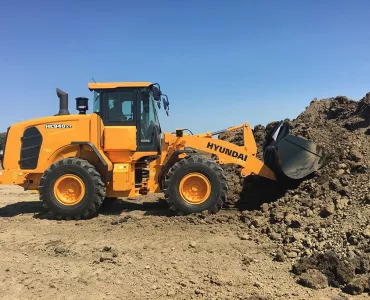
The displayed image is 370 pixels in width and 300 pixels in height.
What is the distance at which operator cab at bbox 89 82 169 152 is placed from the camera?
813cm

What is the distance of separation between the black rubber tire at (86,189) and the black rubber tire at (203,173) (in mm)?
1319

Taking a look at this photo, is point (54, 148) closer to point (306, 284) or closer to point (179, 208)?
point (179, 208)

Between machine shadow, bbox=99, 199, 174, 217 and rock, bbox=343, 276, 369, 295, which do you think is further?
machine shadow, bbox=99, 199, 174, 217

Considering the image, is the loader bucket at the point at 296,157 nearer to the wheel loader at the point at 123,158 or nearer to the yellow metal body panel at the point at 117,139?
the wheel loader at the point at 123,158

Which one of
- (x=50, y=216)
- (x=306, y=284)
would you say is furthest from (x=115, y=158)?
(x=306, y=284)

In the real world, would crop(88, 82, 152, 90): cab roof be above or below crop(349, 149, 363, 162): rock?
above

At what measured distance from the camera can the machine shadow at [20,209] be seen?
8.47 metres

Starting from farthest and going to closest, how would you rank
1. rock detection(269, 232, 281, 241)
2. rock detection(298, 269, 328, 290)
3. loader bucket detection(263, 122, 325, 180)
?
loader bucket detection(263, 122, 325, 180) → rock detection(269, 232, 281, 241) → rock detection(298, 269, 328, 290)

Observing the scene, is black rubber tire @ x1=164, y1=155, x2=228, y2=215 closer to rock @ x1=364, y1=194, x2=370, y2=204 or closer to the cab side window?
the cab side window

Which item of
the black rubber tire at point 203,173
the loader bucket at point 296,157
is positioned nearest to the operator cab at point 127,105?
the black rubber tire at point 203,173

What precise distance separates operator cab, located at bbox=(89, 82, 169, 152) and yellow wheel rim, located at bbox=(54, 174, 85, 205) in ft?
4.33

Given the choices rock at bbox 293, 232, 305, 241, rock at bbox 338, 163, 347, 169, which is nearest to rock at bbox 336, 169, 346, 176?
rock at bbox 338, 163, 347, 169

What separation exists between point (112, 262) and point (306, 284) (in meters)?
2.36

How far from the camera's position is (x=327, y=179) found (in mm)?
7320
